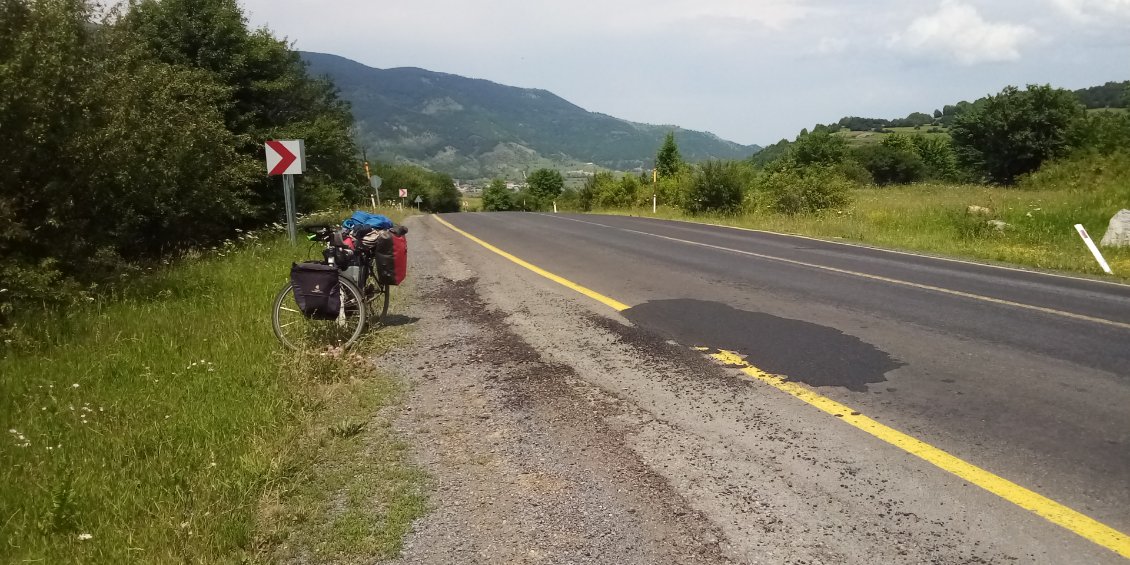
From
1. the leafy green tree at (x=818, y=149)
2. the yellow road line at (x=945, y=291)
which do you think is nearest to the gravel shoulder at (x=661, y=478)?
the yellow road line at (x=945, y=291)

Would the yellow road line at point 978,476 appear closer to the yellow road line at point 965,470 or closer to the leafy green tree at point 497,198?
the yellow road line at point 965,470

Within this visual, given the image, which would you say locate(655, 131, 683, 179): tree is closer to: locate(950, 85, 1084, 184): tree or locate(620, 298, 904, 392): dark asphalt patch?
locate(950, 85, 1084, 184): tree

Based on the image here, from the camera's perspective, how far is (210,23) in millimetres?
17516

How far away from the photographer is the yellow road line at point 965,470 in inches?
103

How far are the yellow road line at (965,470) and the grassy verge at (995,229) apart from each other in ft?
30.1

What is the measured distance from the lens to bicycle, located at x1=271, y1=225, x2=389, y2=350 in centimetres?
564

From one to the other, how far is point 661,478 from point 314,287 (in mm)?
3664

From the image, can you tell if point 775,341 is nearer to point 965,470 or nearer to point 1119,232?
point 965,470

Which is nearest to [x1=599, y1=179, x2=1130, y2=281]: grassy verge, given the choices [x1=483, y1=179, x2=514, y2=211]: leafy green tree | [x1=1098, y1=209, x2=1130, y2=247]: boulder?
[x1=1098, y1=209, x2=1130, y2=247]: boulder

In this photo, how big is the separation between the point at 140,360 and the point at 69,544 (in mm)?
3023

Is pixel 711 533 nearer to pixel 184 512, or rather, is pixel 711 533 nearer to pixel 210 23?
pixel 184 512

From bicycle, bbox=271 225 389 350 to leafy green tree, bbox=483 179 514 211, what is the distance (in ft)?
380

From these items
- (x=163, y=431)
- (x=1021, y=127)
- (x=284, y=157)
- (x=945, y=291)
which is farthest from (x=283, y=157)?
(x=1021, y=127)

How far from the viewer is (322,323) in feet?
19.6
